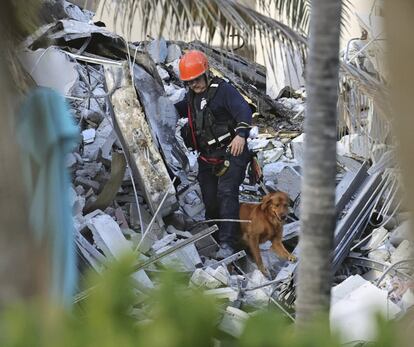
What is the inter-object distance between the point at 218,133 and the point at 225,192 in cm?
68

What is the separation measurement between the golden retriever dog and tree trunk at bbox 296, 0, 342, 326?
19.8 ft

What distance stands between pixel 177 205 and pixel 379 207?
2287 millimetres

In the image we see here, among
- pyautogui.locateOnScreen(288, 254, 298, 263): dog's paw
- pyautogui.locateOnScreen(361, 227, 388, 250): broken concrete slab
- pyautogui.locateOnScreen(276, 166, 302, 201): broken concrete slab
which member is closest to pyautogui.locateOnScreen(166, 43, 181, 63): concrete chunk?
pyautogui.locateOnScreen(276, 166, 302, 201): broken concrete slab

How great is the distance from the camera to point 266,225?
9.27 meters

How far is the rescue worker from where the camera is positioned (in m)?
8.77

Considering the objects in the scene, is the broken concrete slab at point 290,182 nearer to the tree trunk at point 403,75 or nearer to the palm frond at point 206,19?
the palm frond at point 206,19

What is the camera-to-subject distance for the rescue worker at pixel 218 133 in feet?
28.8

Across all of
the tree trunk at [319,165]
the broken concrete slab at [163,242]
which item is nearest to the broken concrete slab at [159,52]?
the broken concrete slab at [163,242]

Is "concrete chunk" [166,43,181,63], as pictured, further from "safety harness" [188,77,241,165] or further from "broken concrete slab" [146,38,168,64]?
"safety harness" [188,77,241,165]

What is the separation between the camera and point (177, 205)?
31.5 feet

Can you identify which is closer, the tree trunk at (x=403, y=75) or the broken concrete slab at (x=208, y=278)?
the tree trunk at (x=403, y=75)

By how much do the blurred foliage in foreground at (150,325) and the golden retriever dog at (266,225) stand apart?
21.4 feet

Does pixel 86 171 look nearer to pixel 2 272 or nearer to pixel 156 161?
pixel 156 161

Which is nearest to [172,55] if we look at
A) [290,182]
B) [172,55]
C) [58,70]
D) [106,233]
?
[172,55]
